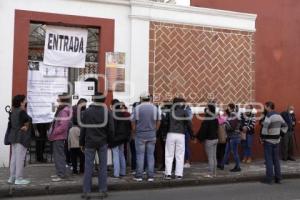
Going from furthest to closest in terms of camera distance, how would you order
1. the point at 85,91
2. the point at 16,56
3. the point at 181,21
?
the point at 181,21
the point at 85,91
the point at 16,56

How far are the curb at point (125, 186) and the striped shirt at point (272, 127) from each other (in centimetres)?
111

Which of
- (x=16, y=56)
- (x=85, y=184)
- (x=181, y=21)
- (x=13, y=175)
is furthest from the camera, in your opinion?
(x=181, y=21)

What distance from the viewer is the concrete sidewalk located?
32.9 feet

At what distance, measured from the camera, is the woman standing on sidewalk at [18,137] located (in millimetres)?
10198

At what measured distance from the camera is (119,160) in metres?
11.5

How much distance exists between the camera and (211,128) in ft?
39.3

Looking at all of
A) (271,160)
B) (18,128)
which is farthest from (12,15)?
(271,160)

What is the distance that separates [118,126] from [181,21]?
412 centimetres

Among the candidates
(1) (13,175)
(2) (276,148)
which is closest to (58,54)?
(1) (13,175)

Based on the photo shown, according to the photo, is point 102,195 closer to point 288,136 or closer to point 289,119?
point 289,119

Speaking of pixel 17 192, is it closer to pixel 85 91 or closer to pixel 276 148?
pixel 85 91

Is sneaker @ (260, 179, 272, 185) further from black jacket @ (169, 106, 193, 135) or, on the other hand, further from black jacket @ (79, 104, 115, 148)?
black jacket @ (79, 104, 115, 148)

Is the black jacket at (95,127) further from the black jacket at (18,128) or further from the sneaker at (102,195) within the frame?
the black jacket at (18,128)

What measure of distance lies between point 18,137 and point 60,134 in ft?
3.15
